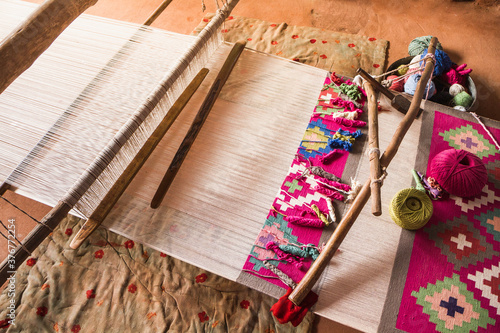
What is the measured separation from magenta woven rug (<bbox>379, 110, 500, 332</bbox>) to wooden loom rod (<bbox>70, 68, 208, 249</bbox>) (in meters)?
1.24

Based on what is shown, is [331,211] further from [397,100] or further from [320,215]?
[397,100]

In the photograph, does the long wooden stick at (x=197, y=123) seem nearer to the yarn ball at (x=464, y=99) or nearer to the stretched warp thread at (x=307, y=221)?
the stretched warp thread at (x=307, y=221)

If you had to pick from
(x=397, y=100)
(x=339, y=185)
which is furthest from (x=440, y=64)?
(x=339, y=185)

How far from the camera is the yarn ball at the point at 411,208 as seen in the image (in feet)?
4.60

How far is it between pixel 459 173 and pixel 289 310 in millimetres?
977

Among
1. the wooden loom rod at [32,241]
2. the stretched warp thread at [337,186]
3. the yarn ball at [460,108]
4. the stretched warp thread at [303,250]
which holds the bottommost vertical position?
the wooden loom rod at [32,241]

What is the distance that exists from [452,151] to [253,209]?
3.22 ft

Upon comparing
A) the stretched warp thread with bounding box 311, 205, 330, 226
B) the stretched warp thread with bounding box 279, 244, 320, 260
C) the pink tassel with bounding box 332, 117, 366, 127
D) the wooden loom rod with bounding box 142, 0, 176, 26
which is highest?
the wooden loom rod with bounding box 142, 0, 176, 26

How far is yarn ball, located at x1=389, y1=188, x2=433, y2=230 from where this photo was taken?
1.40 meters

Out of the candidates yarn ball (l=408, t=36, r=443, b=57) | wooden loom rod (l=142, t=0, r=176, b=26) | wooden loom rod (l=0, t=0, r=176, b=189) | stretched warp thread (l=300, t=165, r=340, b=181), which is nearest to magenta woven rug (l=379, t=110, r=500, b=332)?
stretched warp thread (l=300, t=165, r=340, b=181)

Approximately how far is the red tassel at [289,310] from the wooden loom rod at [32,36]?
1234mm

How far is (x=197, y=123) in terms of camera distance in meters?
1.75

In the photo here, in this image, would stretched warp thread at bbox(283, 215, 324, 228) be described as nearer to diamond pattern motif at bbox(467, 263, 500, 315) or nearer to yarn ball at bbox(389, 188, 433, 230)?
yarn ball at bbox(389, 188, 433, 230)

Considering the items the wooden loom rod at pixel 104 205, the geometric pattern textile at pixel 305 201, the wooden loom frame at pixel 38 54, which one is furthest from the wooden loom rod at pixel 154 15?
the geometric pattern textile at pixel 305 201
